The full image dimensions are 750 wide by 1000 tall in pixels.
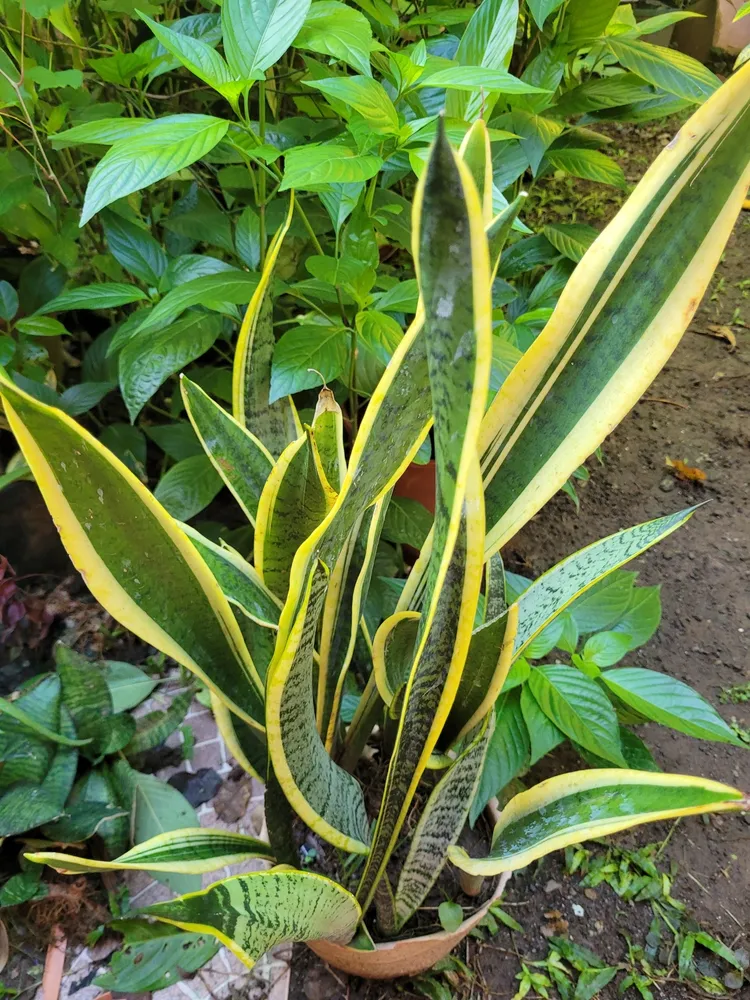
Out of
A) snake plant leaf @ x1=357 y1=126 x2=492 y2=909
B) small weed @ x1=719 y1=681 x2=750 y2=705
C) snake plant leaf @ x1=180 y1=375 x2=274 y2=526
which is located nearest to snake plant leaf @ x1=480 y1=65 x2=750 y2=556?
snake plant leaf @ x1=357 y1=126 x2=492 y2=909

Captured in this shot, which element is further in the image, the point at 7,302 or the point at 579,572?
the point at 7,302

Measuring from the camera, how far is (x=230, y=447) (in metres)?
0.54

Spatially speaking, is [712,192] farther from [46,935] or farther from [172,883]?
[46,935]


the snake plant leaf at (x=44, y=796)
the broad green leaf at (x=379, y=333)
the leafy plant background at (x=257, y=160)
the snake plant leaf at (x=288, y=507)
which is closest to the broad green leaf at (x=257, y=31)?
the leafy plant background at (x=257, y=160)

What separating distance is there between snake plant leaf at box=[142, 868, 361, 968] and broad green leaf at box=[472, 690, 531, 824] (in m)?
0.24

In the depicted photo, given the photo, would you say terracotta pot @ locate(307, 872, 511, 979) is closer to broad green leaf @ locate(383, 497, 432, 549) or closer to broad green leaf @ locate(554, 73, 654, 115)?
broad green leaf @ locate(383, 497, 432, 549)

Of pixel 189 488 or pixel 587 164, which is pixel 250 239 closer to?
pixel 189 488

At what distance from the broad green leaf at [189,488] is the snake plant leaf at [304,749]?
0.42 meters

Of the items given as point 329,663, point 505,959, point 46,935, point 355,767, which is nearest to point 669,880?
point 505,959

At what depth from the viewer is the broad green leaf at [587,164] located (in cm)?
86

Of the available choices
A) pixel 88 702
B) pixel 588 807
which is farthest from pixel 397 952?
pixel 88 702

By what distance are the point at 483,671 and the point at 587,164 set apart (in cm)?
75

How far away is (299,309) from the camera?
3.46ft

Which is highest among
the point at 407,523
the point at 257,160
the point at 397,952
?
the point at 257,160
